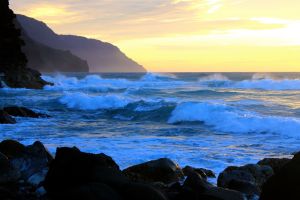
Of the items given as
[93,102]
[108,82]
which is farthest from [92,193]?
[108,82]

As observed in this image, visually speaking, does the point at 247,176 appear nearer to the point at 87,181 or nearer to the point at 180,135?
the point at 87,181

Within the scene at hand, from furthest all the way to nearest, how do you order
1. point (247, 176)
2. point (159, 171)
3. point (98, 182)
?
1. point (159, 171)
2. point (247, 176)
3. point (98, 182)

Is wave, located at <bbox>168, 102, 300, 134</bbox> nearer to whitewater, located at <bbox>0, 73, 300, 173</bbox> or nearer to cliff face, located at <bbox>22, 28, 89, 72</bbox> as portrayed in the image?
whitewater, located at <bbox>0, 73, 300, 173</bbox>

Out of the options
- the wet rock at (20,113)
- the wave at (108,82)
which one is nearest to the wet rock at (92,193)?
the wet rock at (20,113)

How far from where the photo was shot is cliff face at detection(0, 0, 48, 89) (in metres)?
52.5

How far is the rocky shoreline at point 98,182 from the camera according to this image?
564 cm

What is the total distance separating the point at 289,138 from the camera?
695 inches

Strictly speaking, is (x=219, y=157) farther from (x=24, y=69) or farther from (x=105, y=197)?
(x=24, y=69)

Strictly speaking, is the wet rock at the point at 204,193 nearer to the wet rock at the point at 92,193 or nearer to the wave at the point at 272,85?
the wet rock at the point at 92,193

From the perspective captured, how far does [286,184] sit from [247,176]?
4.03m

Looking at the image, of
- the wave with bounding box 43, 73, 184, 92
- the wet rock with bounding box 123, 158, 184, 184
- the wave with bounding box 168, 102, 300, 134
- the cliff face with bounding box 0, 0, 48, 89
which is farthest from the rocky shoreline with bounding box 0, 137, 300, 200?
the wave with bounding box 43, 73, 184, 92

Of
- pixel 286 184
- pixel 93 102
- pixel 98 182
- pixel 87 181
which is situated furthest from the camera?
pixel 93 102

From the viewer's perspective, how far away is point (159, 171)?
32.3ft

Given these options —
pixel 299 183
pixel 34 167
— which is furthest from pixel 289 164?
pixel 34 167
